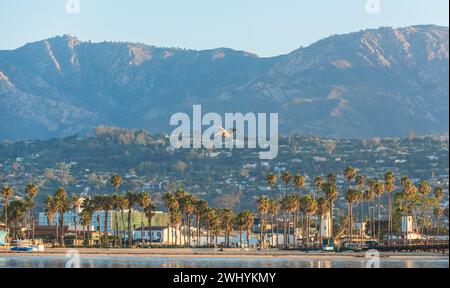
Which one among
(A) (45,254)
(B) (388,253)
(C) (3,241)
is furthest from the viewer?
(C) (3,241)
